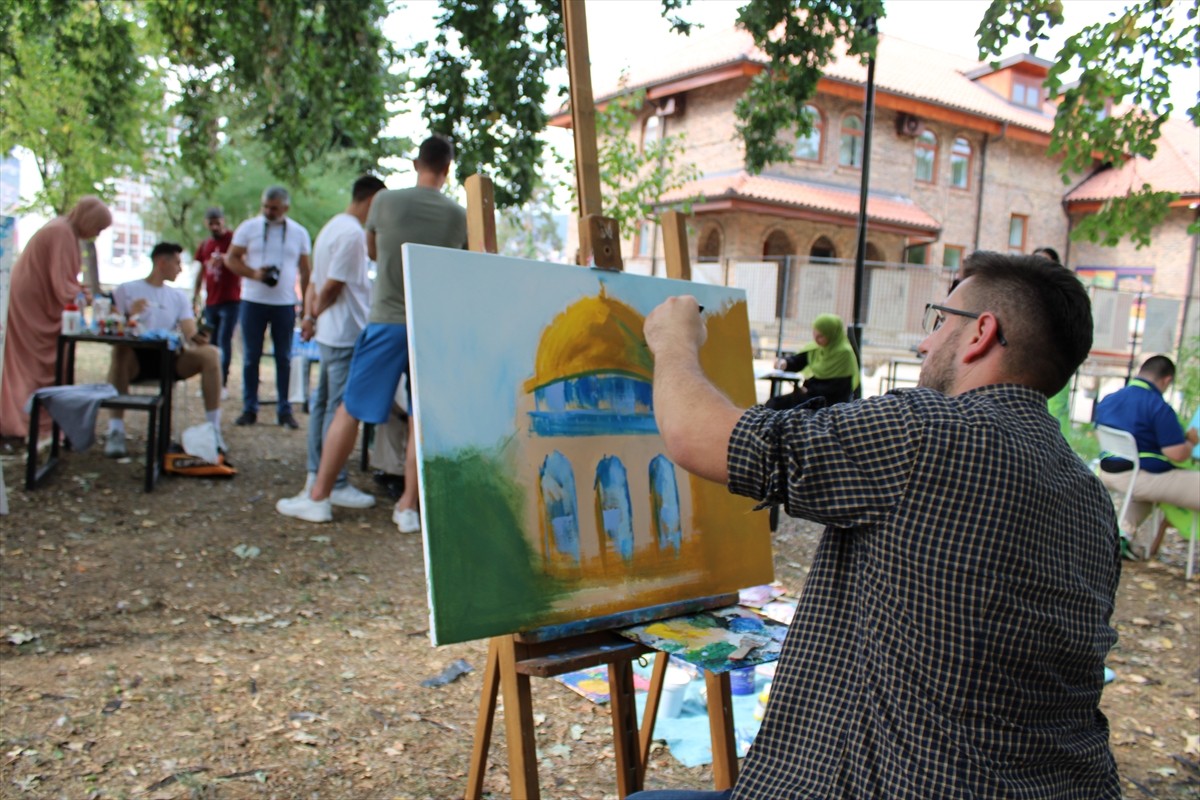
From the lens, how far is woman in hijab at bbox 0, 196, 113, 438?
5363 millimetres

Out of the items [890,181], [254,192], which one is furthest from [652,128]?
[254,192]

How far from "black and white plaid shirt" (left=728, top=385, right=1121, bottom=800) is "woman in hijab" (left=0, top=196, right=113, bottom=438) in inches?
210

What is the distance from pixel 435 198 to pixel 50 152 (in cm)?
1147

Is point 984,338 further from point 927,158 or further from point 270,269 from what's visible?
point 927,158

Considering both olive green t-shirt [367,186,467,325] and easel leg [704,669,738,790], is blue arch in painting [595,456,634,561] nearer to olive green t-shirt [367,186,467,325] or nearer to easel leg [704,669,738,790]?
easel leg [704,669,738,790]

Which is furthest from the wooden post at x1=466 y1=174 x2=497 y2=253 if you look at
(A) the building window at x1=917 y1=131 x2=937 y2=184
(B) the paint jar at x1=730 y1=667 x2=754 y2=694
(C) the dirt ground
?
(A) the building window at x1=917 y1=131 x2=937 y2=184

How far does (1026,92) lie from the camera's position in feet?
79.1

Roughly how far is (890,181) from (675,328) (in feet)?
68.9

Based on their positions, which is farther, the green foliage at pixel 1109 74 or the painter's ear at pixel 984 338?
the green foliage at pixel 1109 74

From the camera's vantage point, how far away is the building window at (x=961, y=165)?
72.7 feet

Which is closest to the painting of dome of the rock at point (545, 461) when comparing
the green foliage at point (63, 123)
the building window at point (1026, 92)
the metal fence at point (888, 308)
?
the green foliage at point (63, 123)

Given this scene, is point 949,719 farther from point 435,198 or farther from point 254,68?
point 254,68

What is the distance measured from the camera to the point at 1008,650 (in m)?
1.19

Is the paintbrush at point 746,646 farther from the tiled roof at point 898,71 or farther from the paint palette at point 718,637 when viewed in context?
the tiled roof at point 898,71
